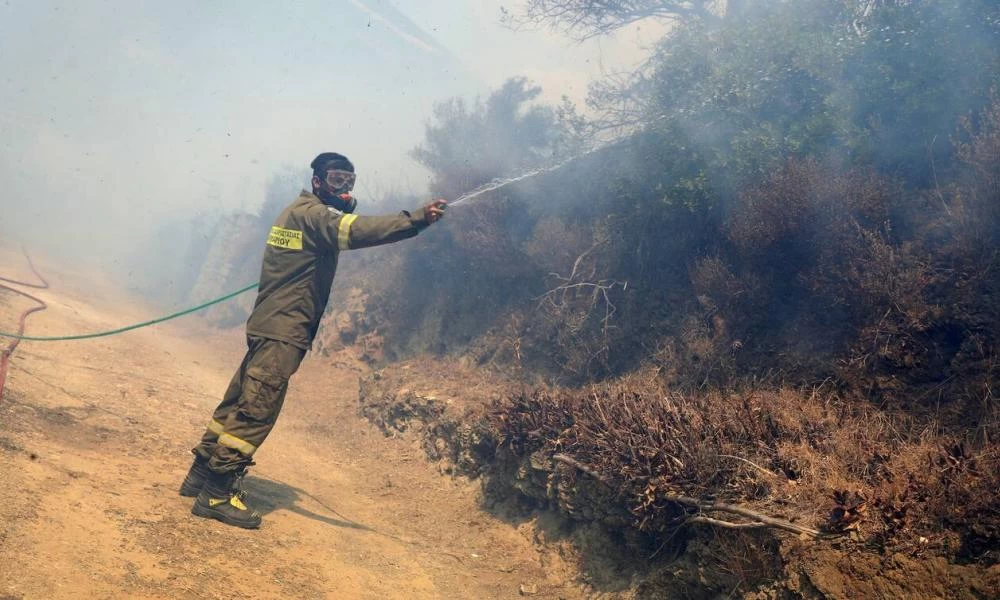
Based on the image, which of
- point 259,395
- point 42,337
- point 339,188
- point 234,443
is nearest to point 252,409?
point 259,395

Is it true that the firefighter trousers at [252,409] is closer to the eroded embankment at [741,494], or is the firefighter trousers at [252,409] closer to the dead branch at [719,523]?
the eroded embankment at [741,494]

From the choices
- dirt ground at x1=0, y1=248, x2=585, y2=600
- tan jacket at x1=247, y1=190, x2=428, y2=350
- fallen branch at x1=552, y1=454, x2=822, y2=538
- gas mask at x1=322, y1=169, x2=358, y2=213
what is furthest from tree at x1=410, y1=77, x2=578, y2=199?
fallen branch at x1=552, y1=454, x2=822, y2=538

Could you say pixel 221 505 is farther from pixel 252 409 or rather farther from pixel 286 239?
pixel 286 239

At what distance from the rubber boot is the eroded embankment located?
7.60 ft

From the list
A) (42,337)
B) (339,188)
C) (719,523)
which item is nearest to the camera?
(719,523)

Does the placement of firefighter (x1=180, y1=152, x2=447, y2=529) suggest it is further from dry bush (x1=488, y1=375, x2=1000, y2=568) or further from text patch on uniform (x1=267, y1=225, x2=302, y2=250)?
dry bush (x1=488, y1=375, x2=1000, y2=568)

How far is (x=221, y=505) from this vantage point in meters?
4.56

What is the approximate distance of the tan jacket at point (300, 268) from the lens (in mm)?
4781

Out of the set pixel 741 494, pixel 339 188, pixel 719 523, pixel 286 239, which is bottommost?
pixel 719 523

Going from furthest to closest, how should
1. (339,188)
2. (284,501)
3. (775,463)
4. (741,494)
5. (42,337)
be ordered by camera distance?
(42,337) < (284,501) < (339,188) < (775,463) < (741,494)

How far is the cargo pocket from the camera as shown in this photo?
469cm

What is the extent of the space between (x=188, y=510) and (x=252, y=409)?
83cm

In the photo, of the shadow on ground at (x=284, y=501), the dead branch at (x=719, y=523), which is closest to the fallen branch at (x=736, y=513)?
the dead branch at (x=719, y=523)

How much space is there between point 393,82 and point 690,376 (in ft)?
193
